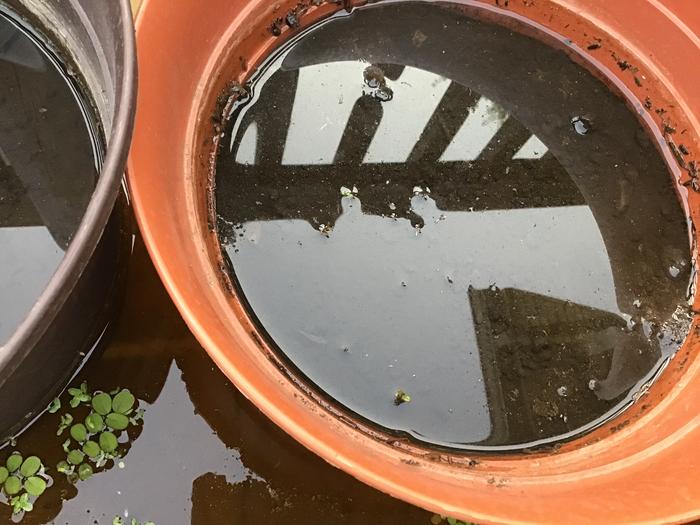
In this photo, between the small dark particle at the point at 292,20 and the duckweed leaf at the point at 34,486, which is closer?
the duckweed leaf at the point at 34,486

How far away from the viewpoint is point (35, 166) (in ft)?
4.11

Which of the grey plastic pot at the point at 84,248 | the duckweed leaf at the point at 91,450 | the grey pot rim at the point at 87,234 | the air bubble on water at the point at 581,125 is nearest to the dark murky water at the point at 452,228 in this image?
the air bubble on water at the point at 581,125

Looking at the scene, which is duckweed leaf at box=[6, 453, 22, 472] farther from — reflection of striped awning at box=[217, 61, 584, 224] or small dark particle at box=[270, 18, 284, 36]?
small dark particle at box=[270, 18, 284, 36]

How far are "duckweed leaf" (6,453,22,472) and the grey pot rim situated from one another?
0.47m

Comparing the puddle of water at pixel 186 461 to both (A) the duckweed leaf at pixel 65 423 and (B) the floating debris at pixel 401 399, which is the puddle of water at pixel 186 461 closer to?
(A) the duckweed leaf at pixel 65 423

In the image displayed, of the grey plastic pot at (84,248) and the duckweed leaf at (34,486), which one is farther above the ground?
the grey plastic pot at (84,248)

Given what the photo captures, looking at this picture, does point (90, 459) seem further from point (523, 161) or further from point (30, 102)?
point (523, 161)

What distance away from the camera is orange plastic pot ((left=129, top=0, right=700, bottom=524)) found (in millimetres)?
822

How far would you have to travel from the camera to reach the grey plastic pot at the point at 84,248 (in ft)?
2.29

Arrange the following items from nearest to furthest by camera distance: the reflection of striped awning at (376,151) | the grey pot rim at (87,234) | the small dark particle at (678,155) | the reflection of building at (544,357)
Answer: the grey pot rim at (87,234) < the reflection of building at (544,357) < the reflection of striped awning at (376,151) < the small dark particle at (678,155)

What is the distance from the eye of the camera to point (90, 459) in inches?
43.3

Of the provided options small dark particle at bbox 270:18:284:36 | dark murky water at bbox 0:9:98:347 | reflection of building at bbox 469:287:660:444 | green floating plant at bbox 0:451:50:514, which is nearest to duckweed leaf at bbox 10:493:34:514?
green floating plant at bbox 0:451:50:514

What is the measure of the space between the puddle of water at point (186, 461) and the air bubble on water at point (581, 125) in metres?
0.88

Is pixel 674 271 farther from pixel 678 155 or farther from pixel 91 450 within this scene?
pixel 91 450
